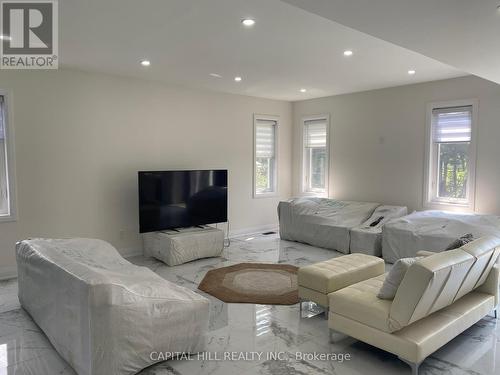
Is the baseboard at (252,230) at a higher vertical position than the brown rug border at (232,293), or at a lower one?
higher

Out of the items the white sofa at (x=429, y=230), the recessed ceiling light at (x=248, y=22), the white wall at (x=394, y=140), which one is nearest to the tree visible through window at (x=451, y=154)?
the white wall at (x=394, y=140)

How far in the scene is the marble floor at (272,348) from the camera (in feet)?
8.72

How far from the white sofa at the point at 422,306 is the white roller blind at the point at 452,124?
284 centimetres

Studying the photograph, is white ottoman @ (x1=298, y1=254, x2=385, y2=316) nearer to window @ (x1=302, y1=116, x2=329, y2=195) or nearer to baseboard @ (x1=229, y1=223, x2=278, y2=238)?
baseboard @ (x1=229, y1=223, x2=278, y2=238)

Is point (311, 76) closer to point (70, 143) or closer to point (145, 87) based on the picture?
point (145, 87)

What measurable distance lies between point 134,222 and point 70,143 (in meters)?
1.47

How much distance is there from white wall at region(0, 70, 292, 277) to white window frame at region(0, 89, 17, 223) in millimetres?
64

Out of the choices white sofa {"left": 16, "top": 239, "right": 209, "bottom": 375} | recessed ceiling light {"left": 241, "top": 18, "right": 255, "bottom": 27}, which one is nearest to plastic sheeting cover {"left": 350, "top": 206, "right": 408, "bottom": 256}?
white sofa {"left": 16, "top": 239, "right": 209, "bottom": 375}

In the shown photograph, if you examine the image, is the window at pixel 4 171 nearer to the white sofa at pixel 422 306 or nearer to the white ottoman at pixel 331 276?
the white ottoman at pixel 331 276

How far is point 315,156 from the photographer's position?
25.1 ft

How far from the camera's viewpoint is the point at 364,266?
3.70 m

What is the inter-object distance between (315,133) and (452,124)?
8.57 feet

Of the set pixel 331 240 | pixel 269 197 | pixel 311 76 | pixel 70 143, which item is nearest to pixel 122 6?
pixel 70 143

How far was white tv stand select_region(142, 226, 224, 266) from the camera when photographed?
5.18 metres
